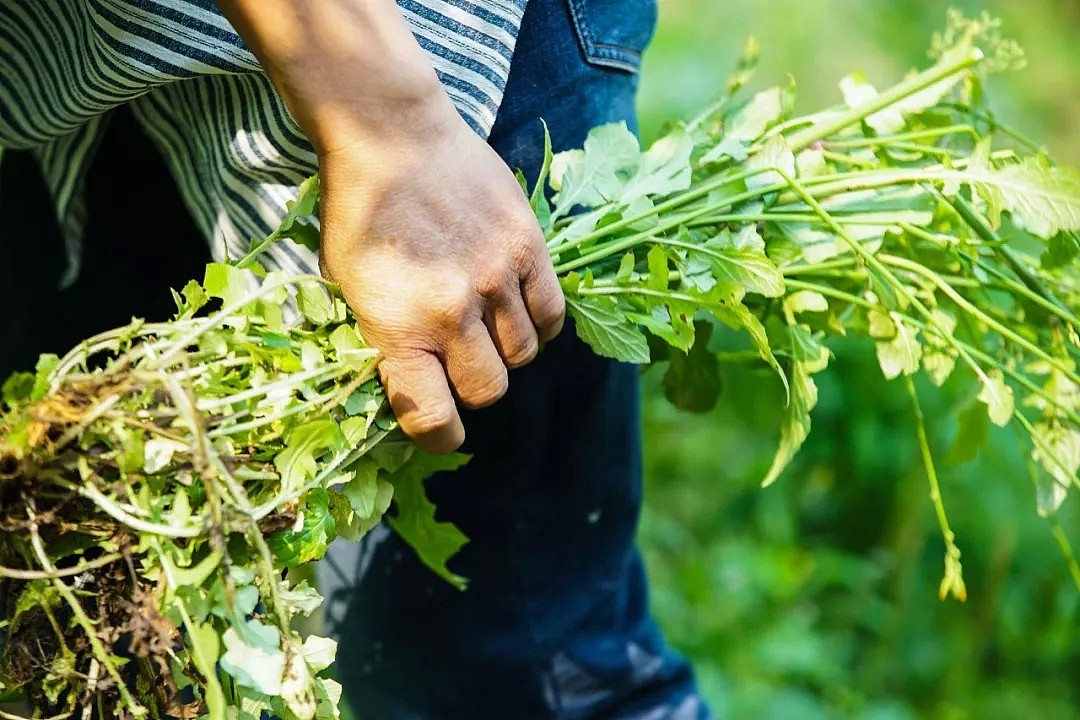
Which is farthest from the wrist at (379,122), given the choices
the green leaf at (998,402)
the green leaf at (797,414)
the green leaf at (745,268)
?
the green leaf at (998,402)

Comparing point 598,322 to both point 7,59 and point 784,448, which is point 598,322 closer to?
point 784,448

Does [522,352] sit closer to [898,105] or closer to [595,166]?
[595,166]

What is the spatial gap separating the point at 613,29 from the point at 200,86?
315 millimetres

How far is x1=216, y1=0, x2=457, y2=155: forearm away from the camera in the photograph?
0.64 meters

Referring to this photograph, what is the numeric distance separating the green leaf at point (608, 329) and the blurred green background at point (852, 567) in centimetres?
95

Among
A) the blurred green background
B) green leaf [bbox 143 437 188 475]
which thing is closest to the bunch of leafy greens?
green leaf [bbox 143 437 188 475]

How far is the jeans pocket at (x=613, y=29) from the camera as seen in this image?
874 millimetres

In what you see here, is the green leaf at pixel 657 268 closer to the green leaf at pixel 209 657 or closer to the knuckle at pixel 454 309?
the knuckle at pixel 454 309

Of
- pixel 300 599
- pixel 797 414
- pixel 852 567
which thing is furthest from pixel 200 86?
pixel 852 567

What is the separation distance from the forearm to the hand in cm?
1

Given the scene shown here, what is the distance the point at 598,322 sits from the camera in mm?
785

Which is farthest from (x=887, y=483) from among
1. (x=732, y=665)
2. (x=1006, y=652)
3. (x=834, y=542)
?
(x=732, y=665)

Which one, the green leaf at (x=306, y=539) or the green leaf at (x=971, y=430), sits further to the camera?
the green leaf at (x=971, y=430)

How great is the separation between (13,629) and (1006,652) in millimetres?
1522
